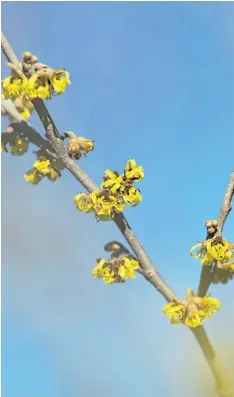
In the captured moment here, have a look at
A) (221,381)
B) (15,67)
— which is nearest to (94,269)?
(221,381)

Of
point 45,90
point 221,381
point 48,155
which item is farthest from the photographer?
point 48,155

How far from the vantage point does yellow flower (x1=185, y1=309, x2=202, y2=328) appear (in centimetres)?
276

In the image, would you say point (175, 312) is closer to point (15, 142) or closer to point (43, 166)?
point (43, 166)

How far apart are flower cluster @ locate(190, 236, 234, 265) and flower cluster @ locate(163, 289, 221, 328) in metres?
0.22

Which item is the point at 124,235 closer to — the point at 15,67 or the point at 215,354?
the point at 215,354

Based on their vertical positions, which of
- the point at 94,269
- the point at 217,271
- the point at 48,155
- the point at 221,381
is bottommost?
the point at 221,381

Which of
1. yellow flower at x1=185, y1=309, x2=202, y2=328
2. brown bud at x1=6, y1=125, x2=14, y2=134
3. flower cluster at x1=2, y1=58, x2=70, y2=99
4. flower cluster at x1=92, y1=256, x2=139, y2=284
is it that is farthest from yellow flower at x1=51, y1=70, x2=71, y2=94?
yellow flower at x1=185, y1=309, x2=202, y2=328

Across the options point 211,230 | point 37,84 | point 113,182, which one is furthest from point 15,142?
point 211,230

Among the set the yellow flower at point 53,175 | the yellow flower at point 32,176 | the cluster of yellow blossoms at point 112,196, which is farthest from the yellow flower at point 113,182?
the yellow flower at point 32,176

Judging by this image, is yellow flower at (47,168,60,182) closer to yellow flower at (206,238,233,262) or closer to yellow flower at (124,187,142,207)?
yellow flower at (124,187,142,207)

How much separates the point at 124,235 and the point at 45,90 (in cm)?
92

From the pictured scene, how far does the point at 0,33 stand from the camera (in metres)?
2.94

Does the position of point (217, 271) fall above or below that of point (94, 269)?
below

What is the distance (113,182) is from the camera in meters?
2.93
